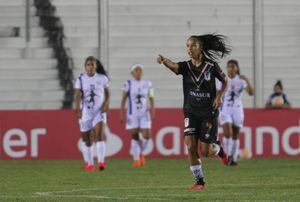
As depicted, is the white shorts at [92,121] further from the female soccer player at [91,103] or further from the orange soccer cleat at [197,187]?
the orange soccer cleat at [197,187]

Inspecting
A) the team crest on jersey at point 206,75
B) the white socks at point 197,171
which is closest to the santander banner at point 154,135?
the white socks at point 197,171

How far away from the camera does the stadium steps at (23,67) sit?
2850 cm

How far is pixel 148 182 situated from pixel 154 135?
9.98 metres

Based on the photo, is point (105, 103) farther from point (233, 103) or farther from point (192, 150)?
point (192, 150)

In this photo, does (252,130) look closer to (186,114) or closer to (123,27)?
(123,27)

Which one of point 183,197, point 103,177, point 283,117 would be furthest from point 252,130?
point 183,197

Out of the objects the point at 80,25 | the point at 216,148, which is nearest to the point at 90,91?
the point at 216,148

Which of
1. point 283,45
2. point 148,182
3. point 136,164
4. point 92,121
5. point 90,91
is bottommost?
point 136,164

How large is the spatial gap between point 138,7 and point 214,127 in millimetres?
14395

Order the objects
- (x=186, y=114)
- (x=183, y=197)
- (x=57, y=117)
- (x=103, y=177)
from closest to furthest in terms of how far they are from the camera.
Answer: (x=183, y=197) < (x=186, y=114) < (x=103, y=177) < (x=57, y=117)

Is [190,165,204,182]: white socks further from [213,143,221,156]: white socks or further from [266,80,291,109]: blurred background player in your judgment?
[266,80,291,109]: blurred background player

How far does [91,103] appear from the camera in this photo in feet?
70.0

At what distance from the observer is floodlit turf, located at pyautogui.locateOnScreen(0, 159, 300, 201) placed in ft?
44.1

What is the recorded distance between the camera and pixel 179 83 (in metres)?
29.3
